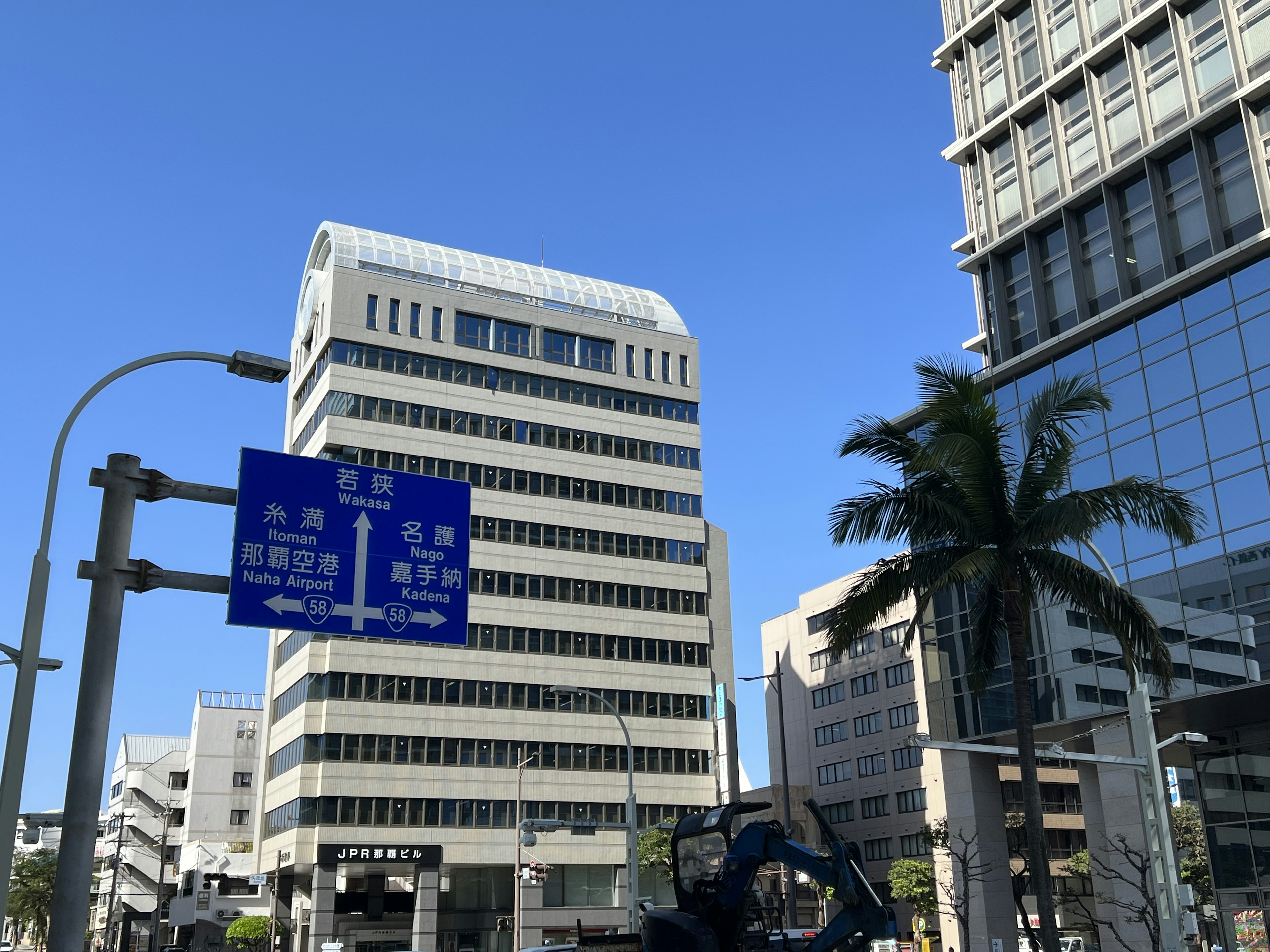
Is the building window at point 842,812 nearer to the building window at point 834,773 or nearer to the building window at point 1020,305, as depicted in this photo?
the building window at point 834,773

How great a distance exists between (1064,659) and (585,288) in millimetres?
48310

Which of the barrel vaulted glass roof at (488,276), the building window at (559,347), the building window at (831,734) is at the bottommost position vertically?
the building window at (831,734)

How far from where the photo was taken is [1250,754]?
130ft

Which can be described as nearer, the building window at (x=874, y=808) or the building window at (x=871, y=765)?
the building window at (x=874, y=808)

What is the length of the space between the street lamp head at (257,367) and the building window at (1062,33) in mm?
39419

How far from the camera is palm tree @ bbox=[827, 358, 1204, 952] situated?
82.7ft

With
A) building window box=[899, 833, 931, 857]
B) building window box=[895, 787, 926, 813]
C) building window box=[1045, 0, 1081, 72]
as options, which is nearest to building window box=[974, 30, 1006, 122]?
building window box=[1045, 0, 1081, 72]

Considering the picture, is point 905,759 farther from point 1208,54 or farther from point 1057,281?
point 1208,54

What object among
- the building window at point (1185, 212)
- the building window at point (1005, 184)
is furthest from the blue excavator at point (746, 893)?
the building window at point (1005, 184)

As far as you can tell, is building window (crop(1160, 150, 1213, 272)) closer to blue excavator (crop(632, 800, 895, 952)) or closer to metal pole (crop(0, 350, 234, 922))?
blue excavator (crop(632, 800, 895, 952))

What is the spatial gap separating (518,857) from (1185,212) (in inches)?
1727

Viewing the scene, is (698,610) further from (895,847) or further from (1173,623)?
(1173,623)

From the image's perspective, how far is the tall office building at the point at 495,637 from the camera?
6397cm

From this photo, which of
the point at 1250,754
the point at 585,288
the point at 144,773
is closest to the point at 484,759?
the point at 585,288
